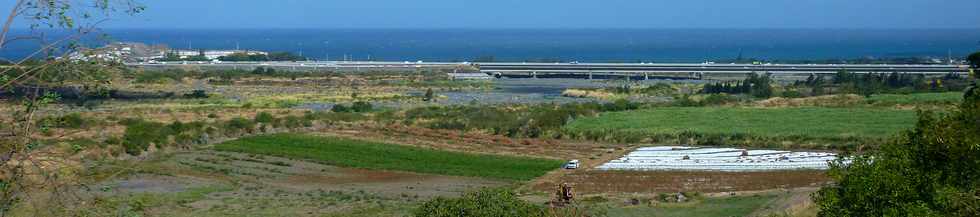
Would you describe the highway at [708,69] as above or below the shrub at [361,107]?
above

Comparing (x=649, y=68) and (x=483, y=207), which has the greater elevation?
(x=483, y=207)

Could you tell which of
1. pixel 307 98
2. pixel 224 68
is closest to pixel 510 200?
pixel 307 98

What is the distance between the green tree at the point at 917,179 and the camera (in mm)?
11156

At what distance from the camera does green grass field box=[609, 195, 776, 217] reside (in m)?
20.2

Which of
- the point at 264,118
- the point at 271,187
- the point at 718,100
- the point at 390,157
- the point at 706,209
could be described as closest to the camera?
the point at 706,209

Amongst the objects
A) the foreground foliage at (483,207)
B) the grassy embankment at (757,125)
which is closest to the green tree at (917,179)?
the foreground foliage at (483,207)

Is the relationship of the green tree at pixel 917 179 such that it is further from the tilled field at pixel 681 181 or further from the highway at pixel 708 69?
the highway at pixel 708 69

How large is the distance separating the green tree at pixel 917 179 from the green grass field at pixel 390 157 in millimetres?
14592

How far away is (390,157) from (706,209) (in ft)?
40.1

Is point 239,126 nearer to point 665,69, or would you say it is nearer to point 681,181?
point 681,181

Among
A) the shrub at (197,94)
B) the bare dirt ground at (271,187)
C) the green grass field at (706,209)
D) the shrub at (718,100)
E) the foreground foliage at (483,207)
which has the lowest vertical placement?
the shrub at (197,94)

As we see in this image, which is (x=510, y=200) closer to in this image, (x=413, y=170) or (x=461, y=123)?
(x=413, y=170)

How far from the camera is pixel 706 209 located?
68.2ft

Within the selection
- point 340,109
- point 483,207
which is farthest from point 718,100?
point 483,207
